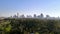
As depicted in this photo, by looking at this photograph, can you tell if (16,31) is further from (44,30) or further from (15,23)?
(44,30)

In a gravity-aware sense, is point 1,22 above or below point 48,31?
above

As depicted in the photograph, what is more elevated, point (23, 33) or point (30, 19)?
point (30, 19)

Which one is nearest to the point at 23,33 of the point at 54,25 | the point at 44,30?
the point at 44,30

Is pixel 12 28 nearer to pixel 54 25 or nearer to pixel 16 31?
pixel 16 31

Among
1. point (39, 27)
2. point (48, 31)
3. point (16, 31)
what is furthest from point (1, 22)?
point (48, 31)

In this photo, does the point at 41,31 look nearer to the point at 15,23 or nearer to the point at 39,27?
the point at 39,27
